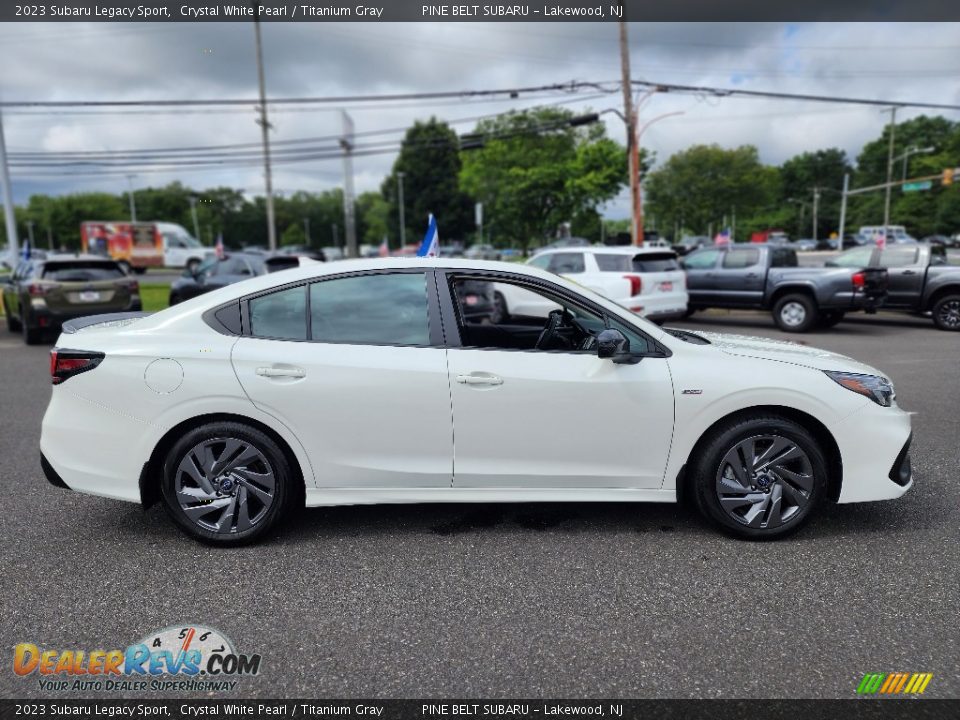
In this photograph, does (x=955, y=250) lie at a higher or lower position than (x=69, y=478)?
higher

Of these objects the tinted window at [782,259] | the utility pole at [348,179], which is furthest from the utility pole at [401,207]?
the tinted window at [782,259]

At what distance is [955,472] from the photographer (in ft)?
15.3

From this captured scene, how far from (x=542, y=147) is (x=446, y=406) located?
44.4m

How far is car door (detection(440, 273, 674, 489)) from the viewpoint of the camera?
3479mm

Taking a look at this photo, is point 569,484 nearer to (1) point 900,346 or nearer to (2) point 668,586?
(2) point 668,586

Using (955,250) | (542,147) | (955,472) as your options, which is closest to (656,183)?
(542,147)

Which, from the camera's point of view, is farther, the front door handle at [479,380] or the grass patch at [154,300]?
the grass patch at [154,300]

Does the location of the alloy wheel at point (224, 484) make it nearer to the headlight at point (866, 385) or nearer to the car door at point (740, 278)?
the headlight at point (866, 385)

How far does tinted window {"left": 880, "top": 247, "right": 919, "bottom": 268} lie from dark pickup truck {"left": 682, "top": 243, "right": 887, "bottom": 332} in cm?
89

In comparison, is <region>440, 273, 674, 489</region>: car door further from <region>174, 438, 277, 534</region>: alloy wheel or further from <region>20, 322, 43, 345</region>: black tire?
<region>20, 322, 43, 345</region>: black tire

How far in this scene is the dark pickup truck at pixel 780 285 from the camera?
12258 millimetres

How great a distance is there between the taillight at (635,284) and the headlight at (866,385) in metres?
7.71

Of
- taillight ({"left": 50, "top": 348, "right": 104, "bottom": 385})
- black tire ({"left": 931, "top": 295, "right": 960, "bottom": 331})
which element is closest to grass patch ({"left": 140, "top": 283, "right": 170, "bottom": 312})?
taillight ({"left": 50, "top": 348, "right": 104, "bottom": 385})

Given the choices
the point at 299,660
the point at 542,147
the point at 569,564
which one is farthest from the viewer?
the point at 542,147
